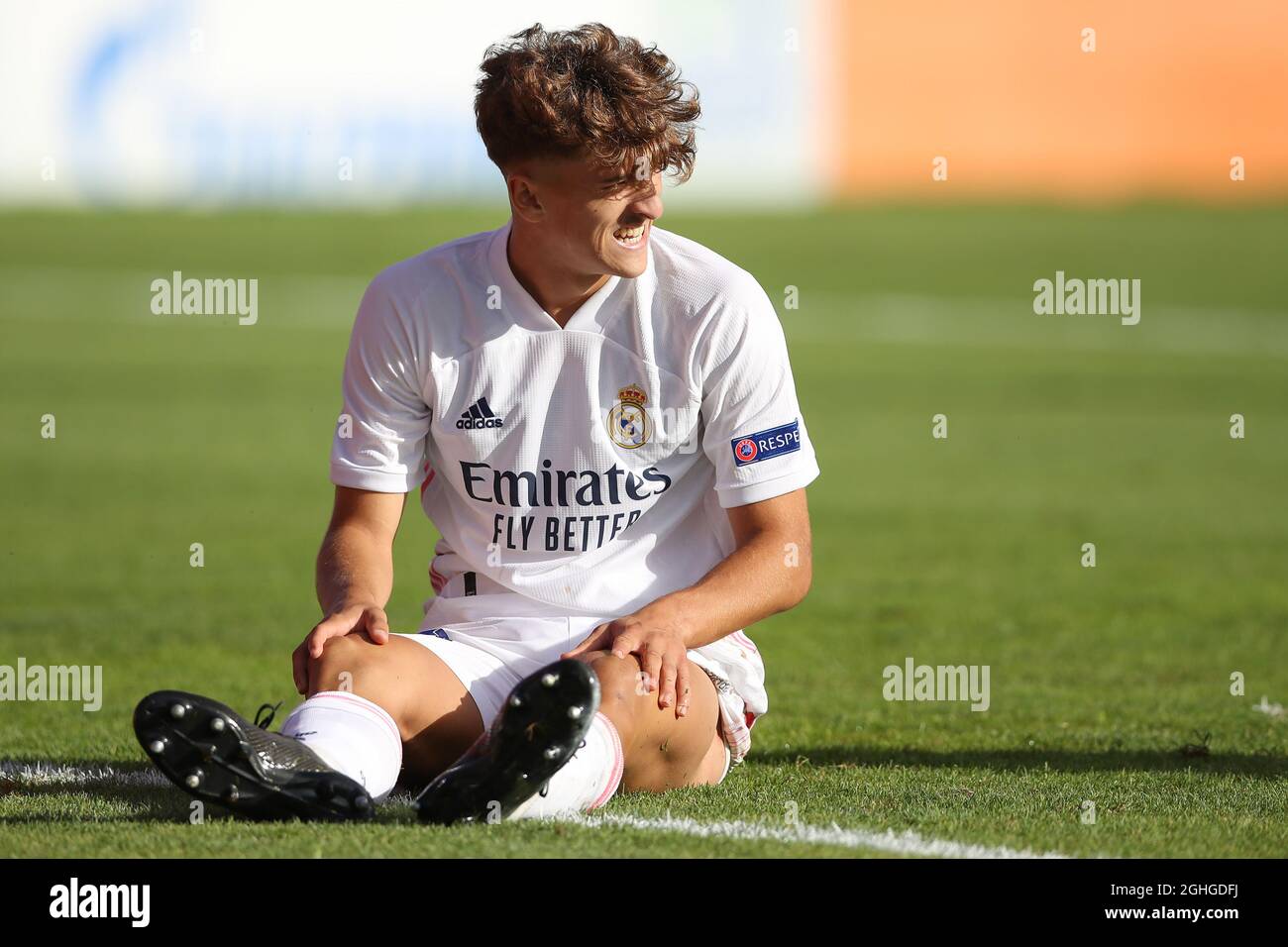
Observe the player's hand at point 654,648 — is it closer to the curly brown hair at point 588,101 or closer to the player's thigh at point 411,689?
the player's thigh at point 411,689

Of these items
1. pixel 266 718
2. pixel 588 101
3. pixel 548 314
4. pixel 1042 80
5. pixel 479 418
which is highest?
pixel 1042 80

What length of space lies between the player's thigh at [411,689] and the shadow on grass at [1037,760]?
1.19 m

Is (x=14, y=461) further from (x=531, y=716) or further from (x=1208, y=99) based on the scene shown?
(x=1208, y=99)

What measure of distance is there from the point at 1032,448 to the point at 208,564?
8600mm

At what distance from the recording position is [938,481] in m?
14.6

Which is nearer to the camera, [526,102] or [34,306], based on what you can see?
[526,102]

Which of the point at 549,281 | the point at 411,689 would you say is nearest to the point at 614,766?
the point at 411,689

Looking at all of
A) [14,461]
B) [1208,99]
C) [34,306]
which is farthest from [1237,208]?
[14,461]

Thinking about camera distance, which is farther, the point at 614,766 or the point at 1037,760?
the point at 1037,760

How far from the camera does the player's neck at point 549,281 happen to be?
15.6ft

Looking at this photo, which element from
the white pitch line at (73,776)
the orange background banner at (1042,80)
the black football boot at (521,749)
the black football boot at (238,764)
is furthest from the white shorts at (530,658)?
the orange background banner at (1042,80)

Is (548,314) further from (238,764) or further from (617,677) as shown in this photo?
(238,764)

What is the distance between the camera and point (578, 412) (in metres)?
4.78

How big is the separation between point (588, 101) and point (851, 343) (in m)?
23.9
